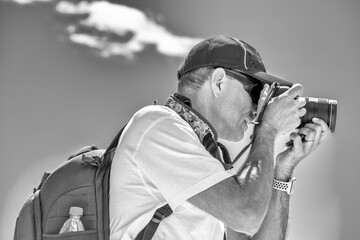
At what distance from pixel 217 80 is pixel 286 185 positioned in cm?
74

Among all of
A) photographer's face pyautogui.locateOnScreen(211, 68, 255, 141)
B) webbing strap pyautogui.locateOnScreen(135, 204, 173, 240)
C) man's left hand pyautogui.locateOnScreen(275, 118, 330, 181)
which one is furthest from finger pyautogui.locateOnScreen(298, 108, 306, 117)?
webbing strap pyautogui.locateOnScreen(135, 204, 173, 240)

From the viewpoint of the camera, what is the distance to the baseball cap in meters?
2.53

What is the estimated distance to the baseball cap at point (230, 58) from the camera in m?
2.53

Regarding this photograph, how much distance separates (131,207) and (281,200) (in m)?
1.01

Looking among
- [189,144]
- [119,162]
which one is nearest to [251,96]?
[189,144]

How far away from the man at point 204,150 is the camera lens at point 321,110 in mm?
31

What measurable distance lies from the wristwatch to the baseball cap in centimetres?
59

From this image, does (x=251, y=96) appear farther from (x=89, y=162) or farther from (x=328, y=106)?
(x=89, y=162)

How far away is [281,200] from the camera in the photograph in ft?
9.70

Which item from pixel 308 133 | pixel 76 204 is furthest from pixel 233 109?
pixel 76 204

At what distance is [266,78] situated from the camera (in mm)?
2533

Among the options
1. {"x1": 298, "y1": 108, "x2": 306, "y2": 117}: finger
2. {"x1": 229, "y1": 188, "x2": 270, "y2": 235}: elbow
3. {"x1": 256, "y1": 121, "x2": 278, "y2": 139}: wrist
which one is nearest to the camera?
{"x1": 229, "y1": 188, "x2": 270, "y2": 235}: elbow

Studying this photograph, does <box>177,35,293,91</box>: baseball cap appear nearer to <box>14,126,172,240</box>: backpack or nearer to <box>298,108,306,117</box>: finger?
<box>298,108,306,117</box>: finger

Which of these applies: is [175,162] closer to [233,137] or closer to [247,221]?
[247,221]
